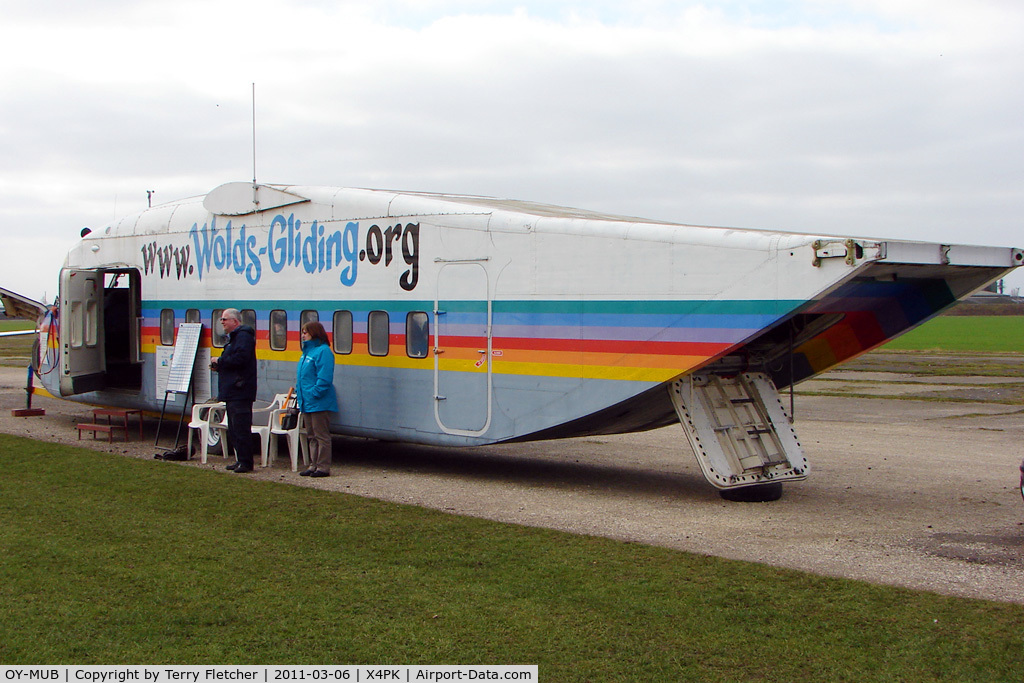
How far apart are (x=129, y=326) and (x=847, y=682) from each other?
46.2 ft

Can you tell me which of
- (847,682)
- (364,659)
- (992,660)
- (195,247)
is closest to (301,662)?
(364,659)

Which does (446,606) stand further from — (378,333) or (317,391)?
(378,333)

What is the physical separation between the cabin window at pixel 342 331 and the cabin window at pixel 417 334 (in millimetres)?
1030

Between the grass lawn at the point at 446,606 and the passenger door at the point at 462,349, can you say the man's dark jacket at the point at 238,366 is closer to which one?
the passenger door at the point at 462,349

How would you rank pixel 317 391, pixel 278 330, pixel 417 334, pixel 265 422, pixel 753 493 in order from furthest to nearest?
1. pixel 278 330
2. pixel 265 422
3. pixel 417 334
4. pixel 317 391
5. pixel 753 493

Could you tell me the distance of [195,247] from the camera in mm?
14102

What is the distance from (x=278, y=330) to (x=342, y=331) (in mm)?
1173

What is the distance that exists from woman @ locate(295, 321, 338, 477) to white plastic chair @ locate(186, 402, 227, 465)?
67.4 inches

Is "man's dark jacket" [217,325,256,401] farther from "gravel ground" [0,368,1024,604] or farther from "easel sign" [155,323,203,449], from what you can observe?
"easel sign" [155,323,203,449]

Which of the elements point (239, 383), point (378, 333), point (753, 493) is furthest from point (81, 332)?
point (753, 493)

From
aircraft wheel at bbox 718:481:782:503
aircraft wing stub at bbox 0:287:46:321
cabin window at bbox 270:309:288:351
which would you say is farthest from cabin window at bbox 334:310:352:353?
aircraft wing stub at bbox 0:287:46:321

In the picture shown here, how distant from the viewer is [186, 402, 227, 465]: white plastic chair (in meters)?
12.5

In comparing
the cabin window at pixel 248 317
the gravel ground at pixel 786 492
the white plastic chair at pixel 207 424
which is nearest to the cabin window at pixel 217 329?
the cabin window at pixel 248 317

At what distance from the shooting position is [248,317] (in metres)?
13.4
